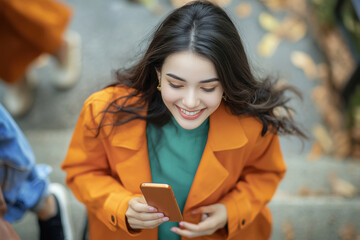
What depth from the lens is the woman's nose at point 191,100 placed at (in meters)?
1.39

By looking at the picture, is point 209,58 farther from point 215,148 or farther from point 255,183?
point 255,183

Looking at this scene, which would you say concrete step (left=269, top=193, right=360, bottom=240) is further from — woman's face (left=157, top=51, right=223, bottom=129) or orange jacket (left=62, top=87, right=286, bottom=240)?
woman's face (left=157, top=51, right=223, bottom=129)

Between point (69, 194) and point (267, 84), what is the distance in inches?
66.7

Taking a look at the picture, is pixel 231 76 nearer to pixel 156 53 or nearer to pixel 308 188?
pixel 156 53

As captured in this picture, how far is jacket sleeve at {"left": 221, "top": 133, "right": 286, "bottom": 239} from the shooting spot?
1.75m

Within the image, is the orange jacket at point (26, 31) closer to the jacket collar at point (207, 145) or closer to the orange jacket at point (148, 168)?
the orange jacket at point (148, 168)

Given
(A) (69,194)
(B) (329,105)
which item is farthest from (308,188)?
(A) (69,194)

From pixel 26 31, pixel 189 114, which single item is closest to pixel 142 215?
pixel 189 114

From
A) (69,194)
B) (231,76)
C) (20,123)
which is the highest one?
(231,76)

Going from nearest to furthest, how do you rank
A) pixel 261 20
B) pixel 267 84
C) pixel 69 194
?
pixel 267 84 → pixel 69 194 → pixel 261 20

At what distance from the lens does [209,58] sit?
53.2 inches

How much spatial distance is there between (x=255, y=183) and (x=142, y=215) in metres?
0.55

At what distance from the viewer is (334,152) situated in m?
3.43

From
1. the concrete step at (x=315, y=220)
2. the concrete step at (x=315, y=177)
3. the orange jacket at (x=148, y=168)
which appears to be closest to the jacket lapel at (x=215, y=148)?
the orange jacket at (x=148, y=168)
